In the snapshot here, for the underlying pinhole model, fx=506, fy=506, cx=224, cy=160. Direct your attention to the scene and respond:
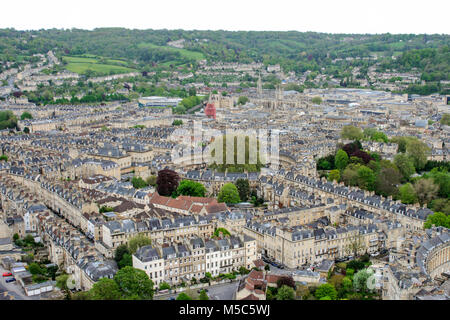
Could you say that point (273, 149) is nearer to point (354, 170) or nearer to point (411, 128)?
point (354, 170)

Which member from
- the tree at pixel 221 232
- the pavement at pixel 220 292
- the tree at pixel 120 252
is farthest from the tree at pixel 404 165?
the tree at pixel 120 252

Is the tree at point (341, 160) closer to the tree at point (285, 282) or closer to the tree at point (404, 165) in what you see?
the tree at point (404, 165)

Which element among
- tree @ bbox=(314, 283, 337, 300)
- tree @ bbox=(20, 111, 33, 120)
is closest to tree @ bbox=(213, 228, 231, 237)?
tree @ bbox=(314, 283, 337, 300)

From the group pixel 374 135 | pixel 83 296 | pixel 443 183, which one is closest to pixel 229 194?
pixel 443 183

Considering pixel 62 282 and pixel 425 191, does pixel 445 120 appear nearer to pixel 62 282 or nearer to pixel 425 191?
pixel 425 191

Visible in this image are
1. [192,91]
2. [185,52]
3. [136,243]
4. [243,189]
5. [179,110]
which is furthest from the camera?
[185,52]

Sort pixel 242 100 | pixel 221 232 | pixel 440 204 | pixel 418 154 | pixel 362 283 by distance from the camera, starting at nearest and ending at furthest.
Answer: pixel 362 283
pixel 221 232
pixel 440 204
pixel 418 154
pixel 242 100
